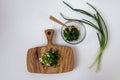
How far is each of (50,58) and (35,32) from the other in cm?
17

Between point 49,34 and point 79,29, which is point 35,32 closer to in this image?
point 49,34

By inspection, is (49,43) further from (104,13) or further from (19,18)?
(104,13)

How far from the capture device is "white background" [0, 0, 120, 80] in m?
1.23

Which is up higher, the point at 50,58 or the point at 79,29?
the point at 79,29

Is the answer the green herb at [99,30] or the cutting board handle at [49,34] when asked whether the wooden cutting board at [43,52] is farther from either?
the green herb at [99,30]

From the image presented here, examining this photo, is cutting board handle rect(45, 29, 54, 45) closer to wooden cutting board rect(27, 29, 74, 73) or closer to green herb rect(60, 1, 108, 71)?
wooden cutting board rect(27, 29, 74, 73)

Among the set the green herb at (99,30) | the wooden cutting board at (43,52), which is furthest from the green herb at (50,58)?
the green herb at (99,30)

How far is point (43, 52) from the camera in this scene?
121 centimetres

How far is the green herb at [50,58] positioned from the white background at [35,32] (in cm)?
7

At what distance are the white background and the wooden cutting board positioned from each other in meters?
0.03

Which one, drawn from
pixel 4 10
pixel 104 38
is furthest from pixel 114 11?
pixel 4 10

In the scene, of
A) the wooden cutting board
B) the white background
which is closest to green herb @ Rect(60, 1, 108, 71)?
the white background

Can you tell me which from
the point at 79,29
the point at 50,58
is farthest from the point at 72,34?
the point at 50,58

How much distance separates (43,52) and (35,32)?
12 centimetres
